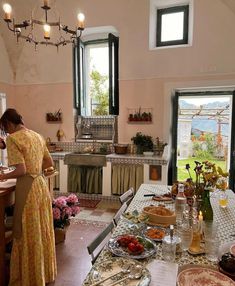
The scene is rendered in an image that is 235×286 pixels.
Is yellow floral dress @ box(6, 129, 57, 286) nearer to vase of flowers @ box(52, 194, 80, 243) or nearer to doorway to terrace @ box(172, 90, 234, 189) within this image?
vase of flowers @ box(52, 194, 80, 243)

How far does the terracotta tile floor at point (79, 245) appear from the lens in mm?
2204

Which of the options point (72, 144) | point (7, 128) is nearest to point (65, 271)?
point (7, 128)

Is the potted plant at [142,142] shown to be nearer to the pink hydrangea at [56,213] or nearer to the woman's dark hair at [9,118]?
the pink hydrangea at [56,213]

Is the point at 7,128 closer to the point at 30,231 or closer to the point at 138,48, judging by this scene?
the point at 30,231

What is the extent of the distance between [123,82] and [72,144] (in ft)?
5.20

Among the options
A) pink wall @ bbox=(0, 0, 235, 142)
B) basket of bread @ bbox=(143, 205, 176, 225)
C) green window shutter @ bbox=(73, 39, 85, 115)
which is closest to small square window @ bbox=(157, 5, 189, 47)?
pink wall @ bbox=(0, 0, 235, 142)

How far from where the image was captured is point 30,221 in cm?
178

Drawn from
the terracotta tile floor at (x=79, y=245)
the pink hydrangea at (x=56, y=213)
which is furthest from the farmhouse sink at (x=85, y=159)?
the pink hydrangea at (x=56, y=213)

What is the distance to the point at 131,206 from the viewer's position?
76.4 inches

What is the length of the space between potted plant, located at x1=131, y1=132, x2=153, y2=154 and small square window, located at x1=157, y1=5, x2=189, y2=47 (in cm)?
172

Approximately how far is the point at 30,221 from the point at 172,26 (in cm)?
408

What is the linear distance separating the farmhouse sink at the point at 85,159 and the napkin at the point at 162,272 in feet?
10.1

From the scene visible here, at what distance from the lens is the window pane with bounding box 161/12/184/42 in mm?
4270

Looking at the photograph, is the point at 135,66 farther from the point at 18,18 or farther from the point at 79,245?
the point at 79,245
